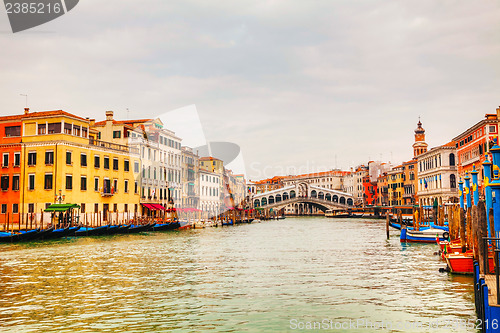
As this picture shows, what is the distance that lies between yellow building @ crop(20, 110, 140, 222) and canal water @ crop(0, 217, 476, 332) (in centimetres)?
1297

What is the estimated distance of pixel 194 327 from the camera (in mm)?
8102

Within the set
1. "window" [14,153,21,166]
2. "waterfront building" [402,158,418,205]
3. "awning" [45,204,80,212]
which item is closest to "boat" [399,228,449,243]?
"awning" [45,204,80,212]

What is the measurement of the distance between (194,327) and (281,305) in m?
2.17

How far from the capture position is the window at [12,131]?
3157cm

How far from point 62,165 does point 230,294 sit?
2263cm

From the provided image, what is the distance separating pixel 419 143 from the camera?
73.8 meters

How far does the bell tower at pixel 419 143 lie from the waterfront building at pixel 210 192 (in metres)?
31.2

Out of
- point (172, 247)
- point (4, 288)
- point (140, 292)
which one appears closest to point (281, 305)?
point (140, 292)

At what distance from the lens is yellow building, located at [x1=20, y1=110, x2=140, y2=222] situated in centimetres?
3019

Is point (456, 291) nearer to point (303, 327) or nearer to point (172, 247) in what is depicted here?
point (303, 327)

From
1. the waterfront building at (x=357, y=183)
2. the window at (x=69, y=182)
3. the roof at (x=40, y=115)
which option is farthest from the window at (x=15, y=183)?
the waterfront building at (x=357, y=183)

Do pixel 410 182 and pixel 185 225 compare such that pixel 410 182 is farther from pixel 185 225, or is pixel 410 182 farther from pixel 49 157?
pixel 49 157

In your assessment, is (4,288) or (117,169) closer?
(4,288)

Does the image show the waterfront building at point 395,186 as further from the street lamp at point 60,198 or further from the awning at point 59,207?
the awning at point 59,207
